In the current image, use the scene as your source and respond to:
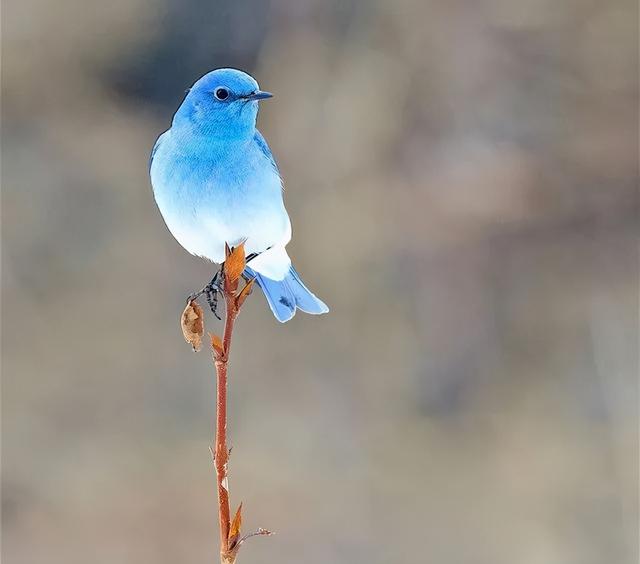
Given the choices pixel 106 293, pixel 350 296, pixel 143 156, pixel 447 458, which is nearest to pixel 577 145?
pixel 350 296

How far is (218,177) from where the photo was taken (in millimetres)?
2125

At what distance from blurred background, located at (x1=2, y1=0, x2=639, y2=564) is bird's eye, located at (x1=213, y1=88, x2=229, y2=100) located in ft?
11.9

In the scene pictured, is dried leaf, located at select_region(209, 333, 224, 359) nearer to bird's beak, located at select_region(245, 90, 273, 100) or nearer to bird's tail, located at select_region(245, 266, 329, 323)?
bird's beak, located at select_region(245, 90, 273, 100)

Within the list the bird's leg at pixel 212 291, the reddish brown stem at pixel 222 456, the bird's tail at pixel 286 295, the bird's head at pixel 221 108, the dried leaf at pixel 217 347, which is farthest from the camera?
the bird's tail at pixel 286 295

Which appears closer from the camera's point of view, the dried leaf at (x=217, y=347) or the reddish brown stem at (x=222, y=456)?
the reddish brown stem at (x=222, y=456)

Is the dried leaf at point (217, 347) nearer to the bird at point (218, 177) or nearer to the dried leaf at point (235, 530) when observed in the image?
the dried leaf at point (235, 530)

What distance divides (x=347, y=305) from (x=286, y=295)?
358 centimetres

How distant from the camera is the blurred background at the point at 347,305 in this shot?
5.82 meters

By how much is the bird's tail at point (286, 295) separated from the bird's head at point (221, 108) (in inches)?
15.6

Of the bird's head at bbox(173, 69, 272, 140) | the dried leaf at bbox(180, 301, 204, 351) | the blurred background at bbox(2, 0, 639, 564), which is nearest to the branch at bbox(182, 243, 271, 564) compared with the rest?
the dried leaf at bbox(180, 301, 204, 351)

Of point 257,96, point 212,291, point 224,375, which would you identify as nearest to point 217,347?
point 224,375

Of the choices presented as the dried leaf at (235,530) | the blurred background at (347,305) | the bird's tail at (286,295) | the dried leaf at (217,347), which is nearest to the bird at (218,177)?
the bird's tail at (286,295)

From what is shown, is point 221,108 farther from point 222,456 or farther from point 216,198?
point 222,456

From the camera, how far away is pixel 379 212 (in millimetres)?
6043
